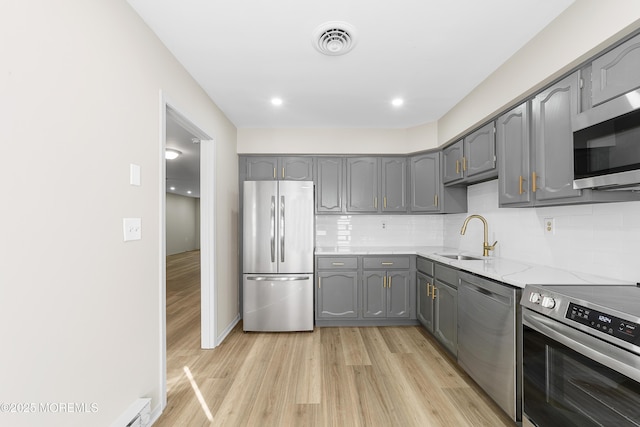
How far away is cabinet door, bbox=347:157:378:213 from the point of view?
12.5 ft

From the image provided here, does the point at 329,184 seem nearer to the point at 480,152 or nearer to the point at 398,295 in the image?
the point at 398,295

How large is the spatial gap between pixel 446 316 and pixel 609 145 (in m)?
1.82

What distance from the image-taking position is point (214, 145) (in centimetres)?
290

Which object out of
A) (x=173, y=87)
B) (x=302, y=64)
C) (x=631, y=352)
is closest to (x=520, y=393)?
(x=631, y=352)

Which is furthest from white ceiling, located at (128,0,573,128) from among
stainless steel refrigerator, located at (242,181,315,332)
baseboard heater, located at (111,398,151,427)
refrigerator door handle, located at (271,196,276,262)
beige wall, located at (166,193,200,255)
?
beige wall, located at (166,193,200,255)

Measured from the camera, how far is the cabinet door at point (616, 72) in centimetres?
136

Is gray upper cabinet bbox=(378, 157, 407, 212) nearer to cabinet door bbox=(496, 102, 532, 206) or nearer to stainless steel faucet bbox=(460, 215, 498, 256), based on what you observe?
stainless steel faucet bbox=(460, 215, 498, 256)

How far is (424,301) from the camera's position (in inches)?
125

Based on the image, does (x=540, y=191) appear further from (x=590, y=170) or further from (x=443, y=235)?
(x=443, y=235)

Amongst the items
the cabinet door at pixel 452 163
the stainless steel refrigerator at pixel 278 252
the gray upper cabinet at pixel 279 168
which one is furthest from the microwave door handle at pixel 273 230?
the cabinet door at pixel 452 163

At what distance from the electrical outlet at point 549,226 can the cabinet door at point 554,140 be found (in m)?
0.39

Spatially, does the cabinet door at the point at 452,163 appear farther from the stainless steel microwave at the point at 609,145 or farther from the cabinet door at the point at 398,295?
the stainless steel microwave at the point at 609,145

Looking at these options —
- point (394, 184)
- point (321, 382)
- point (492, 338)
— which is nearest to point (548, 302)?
point (492, 338)

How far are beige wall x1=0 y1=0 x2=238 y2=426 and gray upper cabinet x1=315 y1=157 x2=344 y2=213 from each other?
2.19 metres
